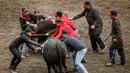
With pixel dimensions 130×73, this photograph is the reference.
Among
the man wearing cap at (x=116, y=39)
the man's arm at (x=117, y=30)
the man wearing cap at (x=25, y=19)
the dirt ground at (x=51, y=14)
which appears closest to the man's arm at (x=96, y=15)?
the man wearing cap at (x=116, y=39)

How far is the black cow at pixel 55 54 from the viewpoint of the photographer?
10406mm

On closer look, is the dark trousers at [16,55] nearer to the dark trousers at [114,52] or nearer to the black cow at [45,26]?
the black cow at [45,26]

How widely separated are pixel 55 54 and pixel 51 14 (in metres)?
6.98

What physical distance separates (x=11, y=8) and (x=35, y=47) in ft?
23.2

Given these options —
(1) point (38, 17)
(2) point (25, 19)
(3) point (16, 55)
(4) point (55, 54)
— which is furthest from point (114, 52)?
(2) point (25, 19)

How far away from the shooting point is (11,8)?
1812cm

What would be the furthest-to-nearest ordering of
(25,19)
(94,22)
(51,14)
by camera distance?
(51,14)
(25,19)
(94,22)

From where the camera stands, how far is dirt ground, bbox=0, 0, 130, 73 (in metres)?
11.9

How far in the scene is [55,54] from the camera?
34.2 feet

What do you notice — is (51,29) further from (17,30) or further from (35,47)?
(17,30)

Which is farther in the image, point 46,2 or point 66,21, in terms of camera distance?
point 46,2

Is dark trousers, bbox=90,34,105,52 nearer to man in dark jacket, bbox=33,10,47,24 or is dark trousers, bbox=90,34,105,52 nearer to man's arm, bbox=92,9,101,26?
man's arm, bbox=92,9,101,26

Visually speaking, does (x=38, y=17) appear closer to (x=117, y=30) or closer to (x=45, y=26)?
(x=45, y=26)

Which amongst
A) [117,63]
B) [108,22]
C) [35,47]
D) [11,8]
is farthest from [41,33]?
[11,8]
